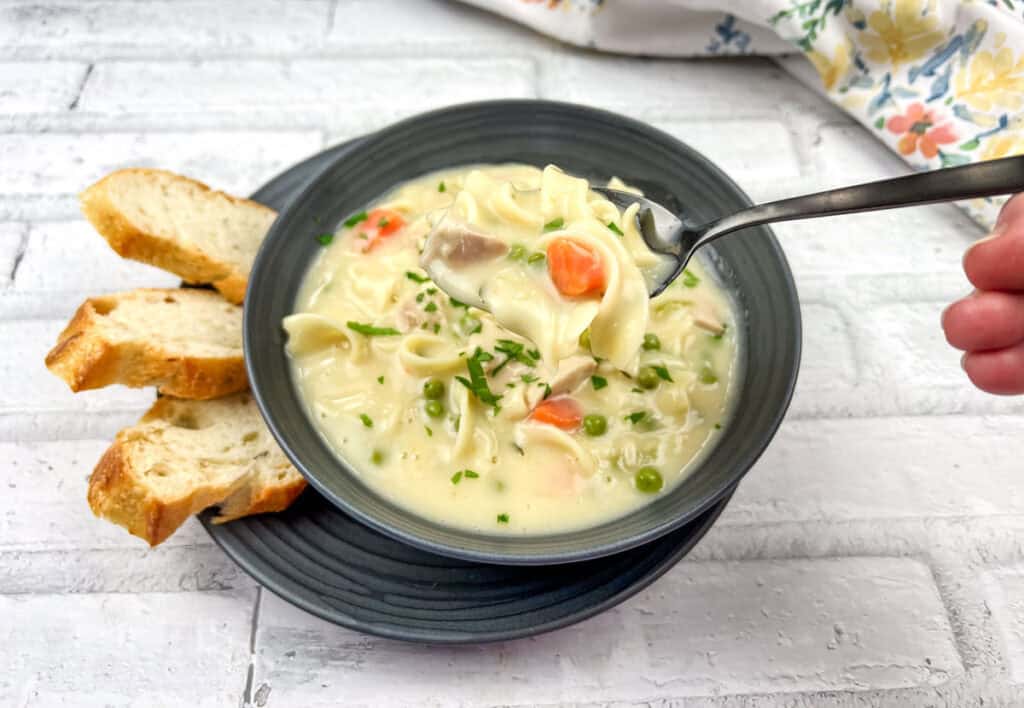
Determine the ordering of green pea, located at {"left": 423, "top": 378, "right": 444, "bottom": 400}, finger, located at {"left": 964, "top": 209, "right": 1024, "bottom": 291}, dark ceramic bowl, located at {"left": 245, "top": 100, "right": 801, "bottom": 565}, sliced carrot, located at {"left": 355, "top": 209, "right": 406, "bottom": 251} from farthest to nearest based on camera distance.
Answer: sliced carrot, located at {"left": 355, "top": 209, "right": 406, "bottom": 251} < green pea, located at {"left": 423, "top": 378, "right": 444, "bottom": 400} < dark ceramic bowl, located at {"left": 245, "top": 100, "right": 801, "bottom": 565} < finger, located at {"left": 964, "top": 209, "right": 1024, "bottom": 291}

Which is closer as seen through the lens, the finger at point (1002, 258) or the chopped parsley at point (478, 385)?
the finger at point (1002, 258)

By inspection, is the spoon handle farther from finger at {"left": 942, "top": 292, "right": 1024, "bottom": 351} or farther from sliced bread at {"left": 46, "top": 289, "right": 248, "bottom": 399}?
sliced bread at {"left": 46, "top": 289, "right": 248, "bottom": 399}

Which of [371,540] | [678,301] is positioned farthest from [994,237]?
[371,540]

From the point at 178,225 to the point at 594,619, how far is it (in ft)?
7.16

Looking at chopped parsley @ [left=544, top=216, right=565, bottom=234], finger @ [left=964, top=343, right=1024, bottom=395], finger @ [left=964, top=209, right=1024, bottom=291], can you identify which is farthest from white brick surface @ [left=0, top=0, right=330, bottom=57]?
finger @ [left=964, top=343, right=1024, bottom=395]

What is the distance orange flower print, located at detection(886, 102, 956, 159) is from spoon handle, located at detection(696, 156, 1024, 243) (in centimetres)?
197

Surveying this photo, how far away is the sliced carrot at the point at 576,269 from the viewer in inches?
118

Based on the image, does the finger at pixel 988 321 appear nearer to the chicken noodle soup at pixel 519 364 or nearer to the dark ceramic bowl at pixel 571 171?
the dark ceramic bowl at pixel 571 171

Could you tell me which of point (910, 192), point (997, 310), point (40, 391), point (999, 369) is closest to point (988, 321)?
point (997, 310)

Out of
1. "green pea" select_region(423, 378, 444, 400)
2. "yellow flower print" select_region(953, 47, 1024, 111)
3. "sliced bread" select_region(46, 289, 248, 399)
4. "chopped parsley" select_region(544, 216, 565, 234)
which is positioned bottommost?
"sliced bread" select_region(46, 289, 248, 399)

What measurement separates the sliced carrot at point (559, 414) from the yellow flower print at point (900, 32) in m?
2.57

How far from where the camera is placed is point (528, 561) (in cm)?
262

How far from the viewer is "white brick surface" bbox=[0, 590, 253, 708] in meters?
2.89

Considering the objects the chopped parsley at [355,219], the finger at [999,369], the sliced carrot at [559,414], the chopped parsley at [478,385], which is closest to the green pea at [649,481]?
the sliced carrot at [559,414]
